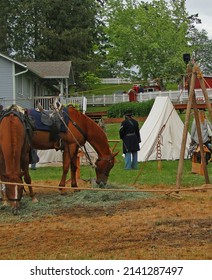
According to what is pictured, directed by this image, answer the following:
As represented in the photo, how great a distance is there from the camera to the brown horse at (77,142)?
482 inches

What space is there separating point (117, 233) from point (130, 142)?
32.4 feet

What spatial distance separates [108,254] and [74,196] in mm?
4846

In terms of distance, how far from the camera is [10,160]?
9.78 meters

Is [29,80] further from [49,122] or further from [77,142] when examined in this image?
[49,122]

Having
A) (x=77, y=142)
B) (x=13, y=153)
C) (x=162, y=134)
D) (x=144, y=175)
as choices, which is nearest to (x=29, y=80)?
(x=162, y=134)

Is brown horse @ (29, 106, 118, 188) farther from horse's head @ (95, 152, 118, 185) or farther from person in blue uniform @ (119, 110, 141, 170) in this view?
person in blue uniform @ (119, 110, 141, 170)

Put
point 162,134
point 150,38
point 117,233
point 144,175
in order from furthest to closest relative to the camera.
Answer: point 150,38 < point 162,134 < point 144,175 < point 117,233

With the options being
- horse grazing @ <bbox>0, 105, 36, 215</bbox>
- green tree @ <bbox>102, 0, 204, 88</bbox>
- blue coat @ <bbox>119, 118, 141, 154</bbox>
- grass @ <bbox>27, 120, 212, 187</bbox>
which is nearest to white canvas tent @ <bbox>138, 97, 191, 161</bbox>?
grass @ <bbox>27, 120, 212, 187</bbox>

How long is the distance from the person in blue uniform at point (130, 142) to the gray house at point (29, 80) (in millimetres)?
14370

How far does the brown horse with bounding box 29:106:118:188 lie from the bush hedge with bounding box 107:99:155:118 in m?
22.3

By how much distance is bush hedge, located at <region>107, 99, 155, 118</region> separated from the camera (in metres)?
35.3

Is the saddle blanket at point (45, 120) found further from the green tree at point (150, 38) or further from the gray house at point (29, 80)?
the green tree at point (150, 38)

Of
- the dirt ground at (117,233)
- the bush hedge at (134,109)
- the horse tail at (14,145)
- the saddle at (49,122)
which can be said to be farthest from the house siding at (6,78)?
the dirt ground at (117,233)

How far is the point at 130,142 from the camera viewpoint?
17625 millimetres
